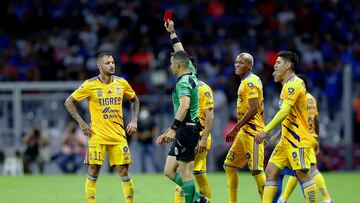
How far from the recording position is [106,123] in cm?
1388

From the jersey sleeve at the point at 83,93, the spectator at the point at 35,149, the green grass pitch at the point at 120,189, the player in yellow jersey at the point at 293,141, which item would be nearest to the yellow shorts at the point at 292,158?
the player in yellow jersey at the point at 293,141

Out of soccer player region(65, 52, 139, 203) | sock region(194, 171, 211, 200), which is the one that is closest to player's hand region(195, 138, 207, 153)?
sock region(194, 171, 211, 200)

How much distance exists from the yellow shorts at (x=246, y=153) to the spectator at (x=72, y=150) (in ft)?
39.8

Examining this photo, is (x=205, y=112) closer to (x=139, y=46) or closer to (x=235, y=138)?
(x=235, y=138)

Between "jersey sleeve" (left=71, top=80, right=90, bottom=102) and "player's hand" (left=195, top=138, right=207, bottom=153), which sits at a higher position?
"jersey sleeve" (left=71, top=80, right=90, bottom=102)

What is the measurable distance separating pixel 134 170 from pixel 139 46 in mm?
4549

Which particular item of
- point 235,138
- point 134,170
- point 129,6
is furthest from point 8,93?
point 235,138

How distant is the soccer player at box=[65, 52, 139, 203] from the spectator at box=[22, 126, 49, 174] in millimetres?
11464

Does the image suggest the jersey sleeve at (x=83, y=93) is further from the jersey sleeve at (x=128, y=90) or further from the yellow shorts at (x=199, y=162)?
the yellow shorts at (x=199, y=162)

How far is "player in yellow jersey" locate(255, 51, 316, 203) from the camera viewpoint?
12.4 meters

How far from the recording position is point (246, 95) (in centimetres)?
1355

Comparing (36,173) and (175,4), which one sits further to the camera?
(175,4)

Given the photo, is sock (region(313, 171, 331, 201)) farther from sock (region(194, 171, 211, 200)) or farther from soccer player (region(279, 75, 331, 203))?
sock (region(194, 171, 211, 200))

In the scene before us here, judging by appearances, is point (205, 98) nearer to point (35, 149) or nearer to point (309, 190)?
point (309, 190)
